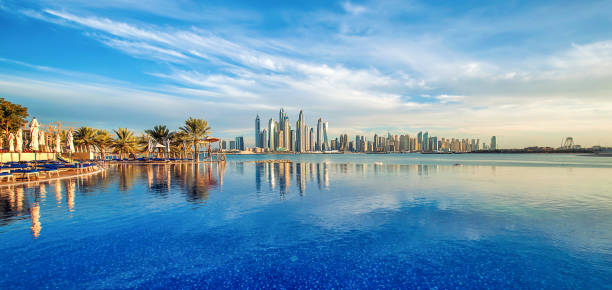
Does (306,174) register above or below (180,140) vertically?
below

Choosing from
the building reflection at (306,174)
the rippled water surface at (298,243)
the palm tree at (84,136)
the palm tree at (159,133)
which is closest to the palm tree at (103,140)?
the palm tree at (84,136)

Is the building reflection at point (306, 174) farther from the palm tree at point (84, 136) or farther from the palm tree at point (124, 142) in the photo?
the palm tree at point (84, 136)

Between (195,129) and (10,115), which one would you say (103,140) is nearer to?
(195,129)

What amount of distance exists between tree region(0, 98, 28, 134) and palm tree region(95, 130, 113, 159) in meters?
28.7

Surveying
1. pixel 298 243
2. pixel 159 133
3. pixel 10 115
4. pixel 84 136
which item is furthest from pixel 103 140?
pixel 298 243

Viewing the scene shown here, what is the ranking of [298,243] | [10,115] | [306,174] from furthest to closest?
[306,174] → [10,115] → [298,243]

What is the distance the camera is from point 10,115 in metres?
30.7

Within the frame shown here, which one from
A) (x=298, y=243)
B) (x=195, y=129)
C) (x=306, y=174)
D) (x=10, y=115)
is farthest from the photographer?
(x=195, y=129)

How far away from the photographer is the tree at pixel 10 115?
30266 millimetres

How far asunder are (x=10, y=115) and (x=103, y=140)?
3308cm

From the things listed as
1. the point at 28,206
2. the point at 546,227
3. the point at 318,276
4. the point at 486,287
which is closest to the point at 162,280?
the point at 318,276

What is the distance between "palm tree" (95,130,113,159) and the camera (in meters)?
60.4

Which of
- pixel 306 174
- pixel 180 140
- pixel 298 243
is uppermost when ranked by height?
pixel 180 140

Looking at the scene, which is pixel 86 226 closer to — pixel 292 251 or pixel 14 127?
pixel 292 251
